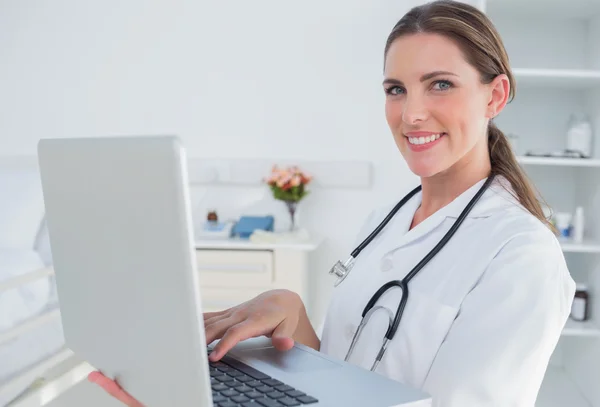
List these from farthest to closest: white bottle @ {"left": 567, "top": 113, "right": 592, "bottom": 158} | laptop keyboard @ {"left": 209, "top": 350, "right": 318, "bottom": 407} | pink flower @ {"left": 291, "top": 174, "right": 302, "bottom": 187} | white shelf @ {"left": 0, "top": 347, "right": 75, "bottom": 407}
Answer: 1. pink flower @ {"left": 291, "top": 174, "right": 302, "bottom": 187}
2. white bottle @ {"left": 567, "top": 113, "right": 592, "bottom": 158}
3. white shelf @ {"left": 0, "top": 347, "right": 75, "bottom": 407}
4. laptop keyboard @ {"left": 209, "top": 350, "right": 318, "bottom": 407}

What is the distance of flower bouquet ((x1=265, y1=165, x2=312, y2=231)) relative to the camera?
342 centimetres

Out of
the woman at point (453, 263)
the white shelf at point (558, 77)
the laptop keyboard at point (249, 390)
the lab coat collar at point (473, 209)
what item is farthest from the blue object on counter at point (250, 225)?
the laptop keyboard at point (249, 390)

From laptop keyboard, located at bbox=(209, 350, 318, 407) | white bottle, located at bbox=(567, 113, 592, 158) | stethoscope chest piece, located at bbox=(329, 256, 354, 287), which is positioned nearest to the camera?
laptop keyboard, located at bbox=(209, 350, 318, 407)

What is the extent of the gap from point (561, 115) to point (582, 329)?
1.00 m

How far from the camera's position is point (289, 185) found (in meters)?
3.42

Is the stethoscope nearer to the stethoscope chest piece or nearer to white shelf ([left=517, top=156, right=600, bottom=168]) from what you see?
the stethoscope chest piece

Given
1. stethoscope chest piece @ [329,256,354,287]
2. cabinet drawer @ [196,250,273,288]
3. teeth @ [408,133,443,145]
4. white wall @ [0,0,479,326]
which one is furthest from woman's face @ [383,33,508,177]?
white wall @ [0,0,479,326]

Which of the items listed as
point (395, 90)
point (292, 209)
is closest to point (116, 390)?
point (395, 90)

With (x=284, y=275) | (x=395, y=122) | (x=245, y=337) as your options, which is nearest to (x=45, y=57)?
(x=284, y=275)

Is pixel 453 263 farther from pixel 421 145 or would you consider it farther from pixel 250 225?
pixel 250 225

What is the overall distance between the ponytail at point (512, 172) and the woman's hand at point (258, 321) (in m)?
0.43

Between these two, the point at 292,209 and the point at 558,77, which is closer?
the point at 558,77

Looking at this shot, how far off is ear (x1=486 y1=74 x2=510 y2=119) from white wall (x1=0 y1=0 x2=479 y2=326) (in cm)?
229

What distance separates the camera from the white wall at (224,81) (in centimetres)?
359
